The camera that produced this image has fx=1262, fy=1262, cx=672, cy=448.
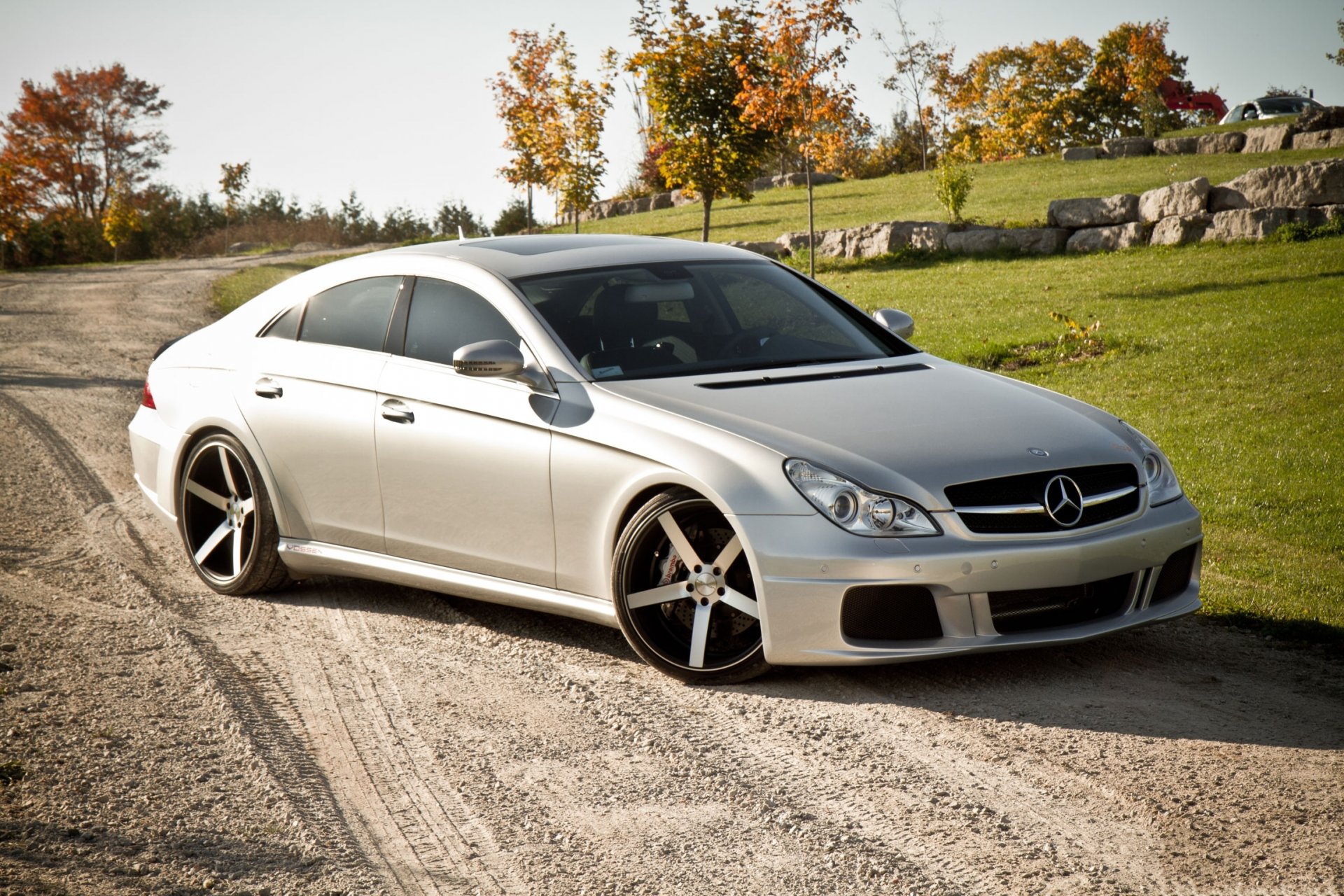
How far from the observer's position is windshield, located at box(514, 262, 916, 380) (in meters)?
5.27

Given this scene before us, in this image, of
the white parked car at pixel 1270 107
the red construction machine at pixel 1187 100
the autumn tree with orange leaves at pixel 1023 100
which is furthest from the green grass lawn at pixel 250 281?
the red construction machine at pixel 1187 100

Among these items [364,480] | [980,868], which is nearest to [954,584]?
[980,868]

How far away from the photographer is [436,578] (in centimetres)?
543

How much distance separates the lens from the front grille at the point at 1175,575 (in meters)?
4.71

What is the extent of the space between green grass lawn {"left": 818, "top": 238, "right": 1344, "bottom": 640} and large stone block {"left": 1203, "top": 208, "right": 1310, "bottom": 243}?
316 millimetres

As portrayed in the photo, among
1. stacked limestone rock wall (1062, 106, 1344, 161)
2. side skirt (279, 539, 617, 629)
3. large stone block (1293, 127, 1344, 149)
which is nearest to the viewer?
side skirt (279, 539, 617, 629)

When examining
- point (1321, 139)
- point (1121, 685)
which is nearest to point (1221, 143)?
point (1321, 139)

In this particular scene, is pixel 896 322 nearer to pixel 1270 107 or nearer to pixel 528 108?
pixel 528 108

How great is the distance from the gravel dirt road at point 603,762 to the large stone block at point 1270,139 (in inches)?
945

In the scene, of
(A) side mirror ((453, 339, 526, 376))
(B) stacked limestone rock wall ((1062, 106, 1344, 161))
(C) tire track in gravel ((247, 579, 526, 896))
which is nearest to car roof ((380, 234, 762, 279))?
(A) side mirror ((453, 339, 526, 376))

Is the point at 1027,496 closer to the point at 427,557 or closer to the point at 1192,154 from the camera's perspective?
the point at 427,557

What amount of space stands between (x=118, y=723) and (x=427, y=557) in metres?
1.44

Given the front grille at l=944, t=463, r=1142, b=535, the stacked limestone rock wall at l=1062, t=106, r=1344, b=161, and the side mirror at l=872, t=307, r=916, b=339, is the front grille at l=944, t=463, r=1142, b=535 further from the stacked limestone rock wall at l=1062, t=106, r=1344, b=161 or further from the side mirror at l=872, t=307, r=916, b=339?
the stacked limestone rock wall at l=1062, t=106, r=1344, b=161

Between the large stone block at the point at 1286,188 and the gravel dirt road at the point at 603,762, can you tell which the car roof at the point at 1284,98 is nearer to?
the large stone block at the point at 1286,188
